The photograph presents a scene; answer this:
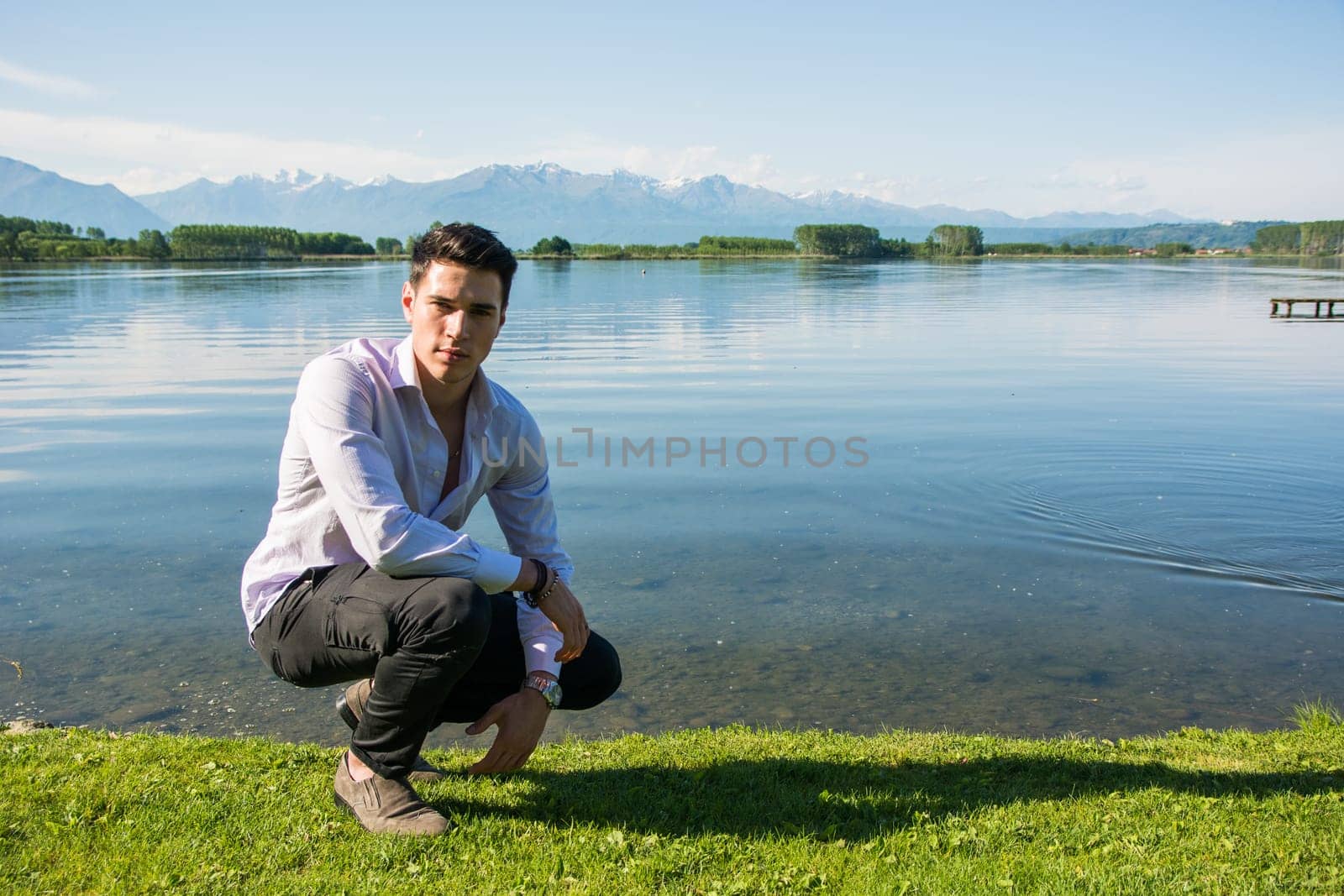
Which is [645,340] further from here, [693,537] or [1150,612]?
[1150,612]

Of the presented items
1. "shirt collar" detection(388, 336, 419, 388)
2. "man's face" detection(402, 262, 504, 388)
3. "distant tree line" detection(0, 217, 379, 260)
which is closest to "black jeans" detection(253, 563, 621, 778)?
"shirt collar" detection(388, 336, 419, 388)

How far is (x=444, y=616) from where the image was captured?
11.4 ft

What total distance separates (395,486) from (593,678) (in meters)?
1.21

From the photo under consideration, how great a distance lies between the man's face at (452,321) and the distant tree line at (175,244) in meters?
124

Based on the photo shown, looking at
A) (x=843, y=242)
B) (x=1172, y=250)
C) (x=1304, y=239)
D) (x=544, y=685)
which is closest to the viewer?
(x=544, y=685)

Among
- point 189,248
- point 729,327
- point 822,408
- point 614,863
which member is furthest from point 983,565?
point 189,248

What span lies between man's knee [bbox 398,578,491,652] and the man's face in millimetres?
848

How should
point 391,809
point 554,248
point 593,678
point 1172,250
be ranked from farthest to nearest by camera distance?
point 1172,250
point 554,248
point 593,678
point 391,809

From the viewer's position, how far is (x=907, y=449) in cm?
1276

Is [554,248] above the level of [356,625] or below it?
above

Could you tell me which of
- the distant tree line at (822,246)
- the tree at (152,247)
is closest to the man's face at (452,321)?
the tree at (152,247)

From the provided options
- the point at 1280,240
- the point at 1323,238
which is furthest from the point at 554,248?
the point at 1280,240

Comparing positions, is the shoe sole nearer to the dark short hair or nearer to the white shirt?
the white shirt

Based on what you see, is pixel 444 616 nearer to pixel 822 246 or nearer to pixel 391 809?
pixel 391 809
